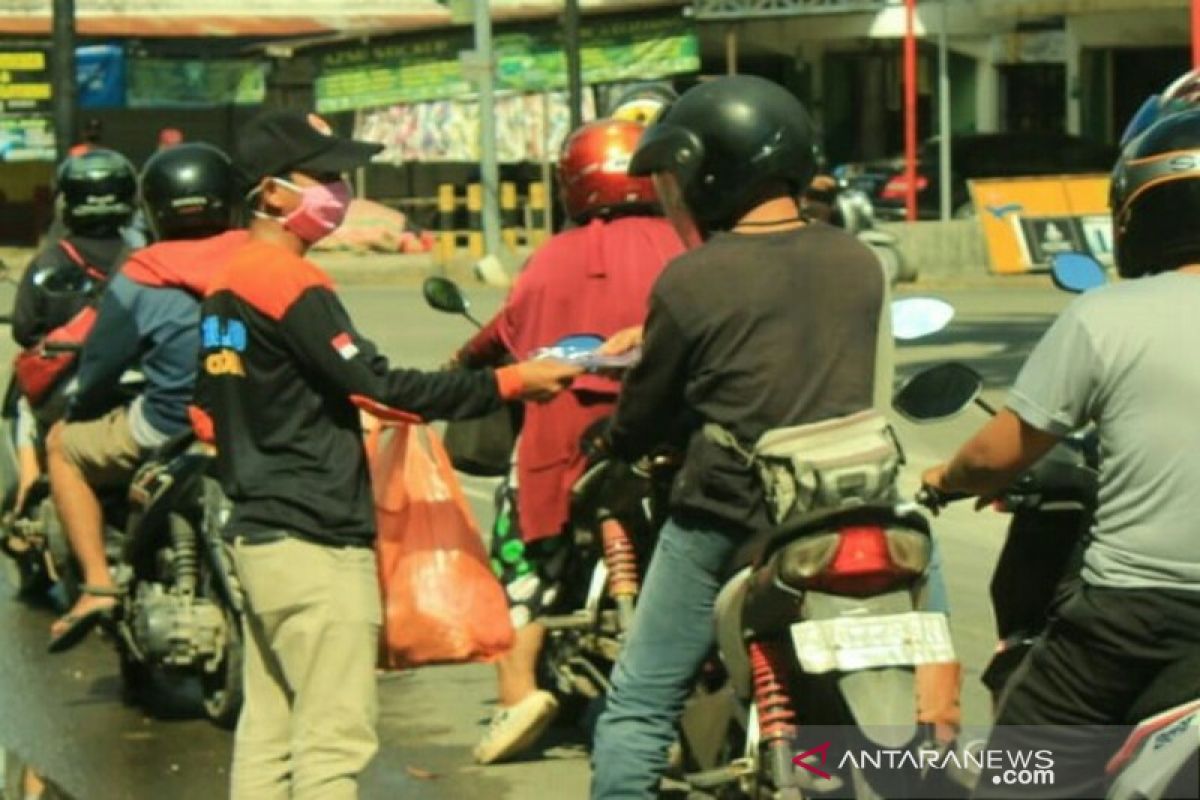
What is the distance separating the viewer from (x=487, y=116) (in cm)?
3080

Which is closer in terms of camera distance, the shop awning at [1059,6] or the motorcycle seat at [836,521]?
the motorcycle seat at [836,521]

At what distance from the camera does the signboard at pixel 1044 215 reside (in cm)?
2648

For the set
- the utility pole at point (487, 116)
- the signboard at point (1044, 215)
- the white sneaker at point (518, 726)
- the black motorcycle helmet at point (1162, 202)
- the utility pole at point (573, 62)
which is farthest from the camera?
the utility pole at point (573, 62)

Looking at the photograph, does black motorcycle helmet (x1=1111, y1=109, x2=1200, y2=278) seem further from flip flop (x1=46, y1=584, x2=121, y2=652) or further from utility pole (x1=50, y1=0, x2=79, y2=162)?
utility pole (x1=50, y1=0, x2=79, y2=162)

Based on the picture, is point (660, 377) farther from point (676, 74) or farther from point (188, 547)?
point (676, 74)

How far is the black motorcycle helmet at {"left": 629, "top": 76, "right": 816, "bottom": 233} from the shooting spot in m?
5.28

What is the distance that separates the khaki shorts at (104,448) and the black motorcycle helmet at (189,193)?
77cm

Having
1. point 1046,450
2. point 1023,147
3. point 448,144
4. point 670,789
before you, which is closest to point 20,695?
point 670,789

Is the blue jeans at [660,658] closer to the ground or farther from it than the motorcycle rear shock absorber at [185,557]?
farther from it

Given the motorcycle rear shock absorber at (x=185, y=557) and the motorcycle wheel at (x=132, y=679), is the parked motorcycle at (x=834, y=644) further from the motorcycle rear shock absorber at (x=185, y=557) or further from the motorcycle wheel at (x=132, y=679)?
the motorcycle wheel at (x=132, y=679)

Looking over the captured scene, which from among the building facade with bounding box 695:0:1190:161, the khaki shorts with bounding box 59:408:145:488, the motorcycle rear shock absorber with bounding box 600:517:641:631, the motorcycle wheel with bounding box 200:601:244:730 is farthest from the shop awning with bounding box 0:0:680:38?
the motorcycle rear shock absorber with bounding box 600:517:641:631

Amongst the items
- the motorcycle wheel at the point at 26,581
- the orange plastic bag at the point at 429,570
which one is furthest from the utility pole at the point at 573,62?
the orange plastic bag at the point at 429,570

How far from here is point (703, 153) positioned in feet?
17.4

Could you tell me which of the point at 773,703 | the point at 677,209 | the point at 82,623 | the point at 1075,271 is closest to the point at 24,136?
the point at 82,623
